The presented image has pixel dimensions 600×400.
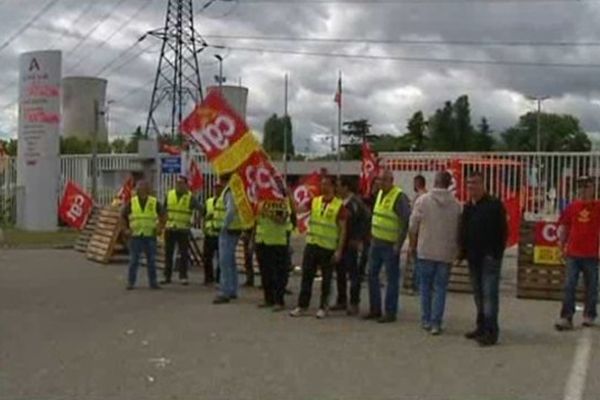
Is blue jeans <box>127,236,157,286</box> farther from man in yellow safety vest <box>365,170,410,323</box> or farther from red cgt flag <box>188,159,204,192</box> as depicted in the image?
red cgt flag <box>188,159,204,192</box>

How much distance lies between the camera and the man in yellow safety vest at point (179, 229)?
1498 cm

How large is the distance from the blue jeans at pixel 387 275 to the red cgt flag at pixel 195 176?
12299mm

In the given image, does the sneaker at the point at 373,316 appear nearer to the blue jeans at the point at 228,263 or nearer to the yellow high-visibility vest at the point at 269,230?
the yellow high-visibility vest at the point at 269,230

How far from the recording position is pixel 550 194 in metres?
20.2

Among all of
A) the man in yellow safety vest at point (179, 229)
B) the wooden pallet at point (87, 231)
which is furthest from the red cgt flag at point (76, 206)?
the man in yellow safety vest at point (179, 229)

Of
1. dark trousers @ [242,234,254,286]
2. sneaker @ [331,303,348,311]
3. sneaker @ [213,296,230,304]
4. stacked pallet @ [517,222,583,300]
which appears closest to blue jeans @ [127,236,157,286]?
dark trousers @ [242,234,254,286]

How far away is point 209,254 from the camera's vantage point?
14617 mm

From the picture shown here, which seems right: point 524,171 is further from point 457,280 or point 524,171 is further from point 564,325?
point 564,325

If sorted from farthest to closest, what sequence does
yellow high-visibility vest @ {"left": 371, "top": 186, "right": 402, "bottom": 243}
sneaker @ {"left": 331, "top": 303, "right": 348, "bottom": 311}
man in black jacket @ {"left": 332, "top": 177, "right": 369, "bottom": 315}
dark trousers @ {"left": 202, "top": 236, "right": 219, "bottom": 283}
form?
dark trousers @ {"left": 202, "top": 236, "right": 219, "bottom": 283} < sneaker @ {"left": 331, "top": 303, "right": 348, "bottom": 311} < man in black jacket @ {"left": 332, "top": 177, "right": 369, "bottom": 315} < yellow high-visibility vest @ {"left": 371, "top": 186, "right": 402, "bottom": 243}

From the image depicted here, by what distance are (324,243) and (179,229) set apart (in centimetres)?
458

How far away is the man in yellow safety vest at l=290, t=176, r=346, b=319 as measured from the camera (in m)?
11.2

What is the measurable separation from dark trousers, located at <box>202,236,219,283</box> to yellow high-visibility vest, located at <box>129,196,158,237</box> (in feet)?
2.98

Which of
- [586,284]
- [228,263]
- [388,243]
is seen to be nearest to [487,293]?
[388,243]

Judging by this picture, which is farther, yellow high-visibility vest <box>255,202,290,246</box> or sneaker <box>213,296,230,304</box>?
sneaker <box>213,296,230,304</box>
